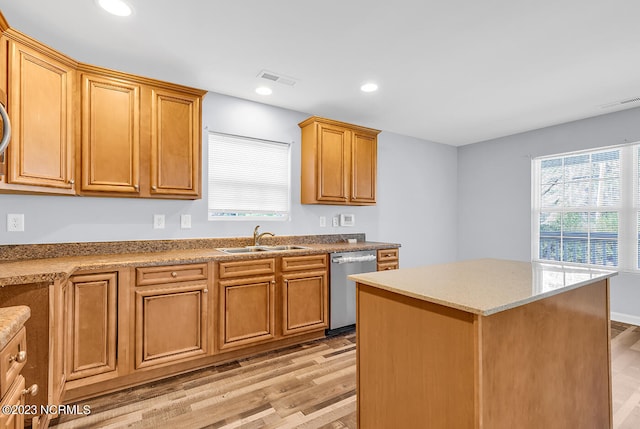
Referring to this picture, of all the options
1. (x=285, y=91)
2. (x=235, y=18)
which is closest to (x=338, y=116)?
(x=285, y=91)

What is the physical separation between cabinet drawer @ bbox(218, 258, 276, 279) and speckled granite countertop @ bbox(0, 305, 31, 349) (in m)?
1.55

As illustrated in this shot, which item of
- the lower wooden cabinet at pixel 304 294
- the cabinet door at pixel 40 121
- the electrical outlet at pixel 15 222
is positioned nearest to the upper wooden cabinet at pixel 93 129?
the cabinet door at pixel 40 121

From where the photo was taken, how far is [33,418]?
1.64m

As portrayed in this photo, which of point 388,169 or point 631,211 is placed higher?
point 388,169

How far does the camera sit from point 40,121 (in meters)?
2.05

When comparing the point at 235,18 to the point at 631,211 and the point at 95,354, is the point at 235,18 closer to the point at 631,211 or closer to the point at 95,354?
the point at 95,354

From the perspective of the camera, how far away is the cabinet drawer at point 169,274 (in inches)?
89.1

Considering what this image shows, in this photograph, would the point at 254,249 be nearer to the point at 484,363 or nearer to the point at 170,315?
the point at 170,315

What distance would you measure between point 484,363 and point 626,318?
3974 millimetres

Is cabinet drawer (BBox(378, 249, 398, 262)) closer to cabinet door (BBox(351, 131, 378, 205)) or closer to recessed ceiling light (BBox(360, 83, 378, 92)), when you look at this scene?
cabinet door (BBox(351, 131, 378, 205))

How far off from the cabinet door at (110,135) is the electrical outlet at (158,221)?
0.41 meters

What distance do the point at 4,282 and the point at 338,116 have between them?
339cm

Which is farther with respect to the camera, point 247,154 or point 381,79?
point 247,154

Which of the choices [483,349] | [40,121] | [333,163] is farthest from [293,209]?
[483,349]
